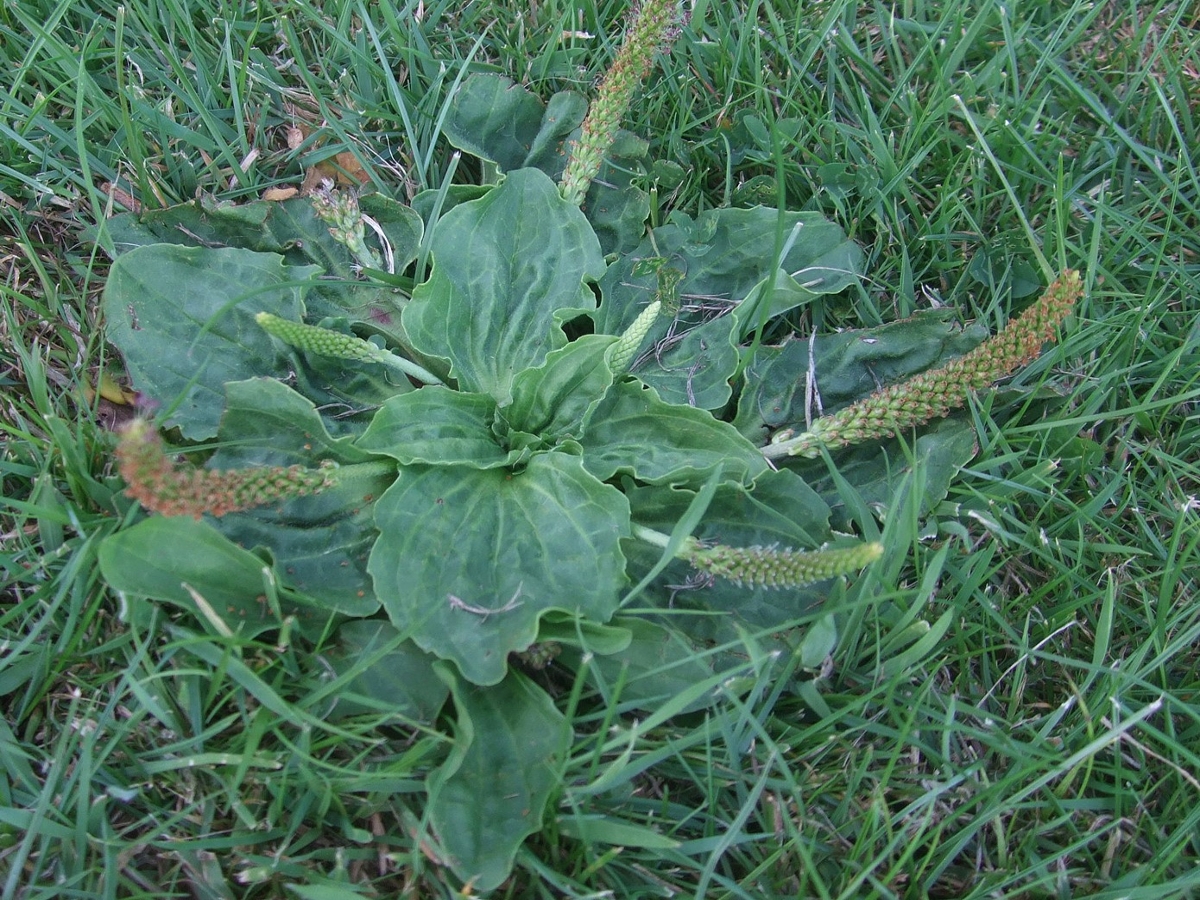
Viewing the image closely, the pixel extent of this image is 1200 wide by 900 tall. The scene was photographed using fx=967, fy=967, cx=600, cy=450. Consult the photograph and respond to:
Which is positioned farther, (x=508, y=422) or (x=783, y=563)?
(x=508, y=422)

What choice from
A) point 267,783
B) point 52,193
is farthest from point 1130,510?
point 52,193

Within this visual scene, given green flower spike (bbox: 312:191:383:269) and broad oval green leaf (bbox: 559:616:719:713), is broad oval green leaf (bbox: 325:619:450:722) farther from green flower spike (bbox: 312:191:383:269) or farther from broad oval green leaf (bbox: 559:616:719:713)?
green flower spike (bbox: 312:191:383:269)

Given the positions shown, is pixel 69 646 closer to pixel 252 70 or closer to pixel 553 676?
pixel 553 676

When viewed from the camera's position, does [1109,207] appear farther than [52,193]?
Yes

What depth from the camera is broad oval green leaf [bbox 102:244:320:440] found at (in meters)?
3.19

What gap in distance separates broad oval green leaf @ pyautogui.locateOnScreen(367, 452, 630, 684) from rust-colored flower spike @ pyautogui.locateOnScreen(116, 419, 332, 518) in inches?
14.5

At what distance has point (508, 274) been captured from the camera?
3.46 m

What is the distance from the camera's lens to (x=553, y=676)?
3078mm

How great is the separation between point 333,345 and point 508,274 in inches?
29.3

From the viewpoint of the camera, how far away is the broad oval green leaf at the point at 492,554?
281cm

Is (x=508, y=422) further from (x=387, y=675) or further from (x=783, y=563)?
(x=783, y=563)

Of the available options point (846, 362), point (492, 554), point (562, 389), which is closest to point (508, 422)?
point (562, 389)

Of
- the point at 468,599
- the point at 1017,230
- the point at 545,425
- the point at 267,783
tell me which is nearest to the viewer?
the point at 267,783

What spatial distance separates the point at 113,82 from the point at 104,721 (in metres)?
2.57
